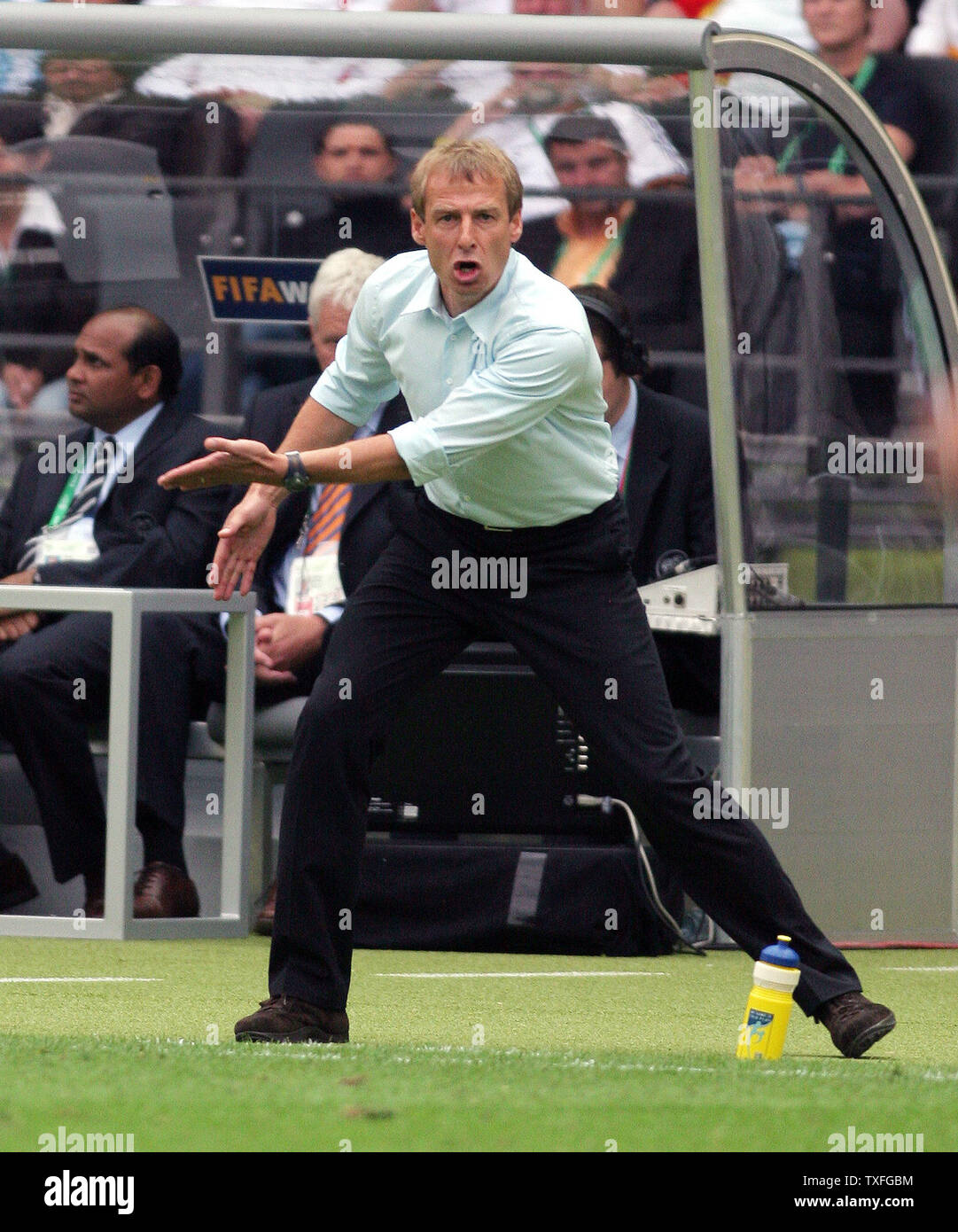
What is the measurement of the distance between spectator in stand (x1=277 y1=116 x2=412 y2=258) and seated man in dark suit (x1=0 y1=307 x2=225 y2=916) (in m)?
0.85

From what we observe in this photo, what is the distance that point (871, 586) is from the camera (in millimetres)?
6812

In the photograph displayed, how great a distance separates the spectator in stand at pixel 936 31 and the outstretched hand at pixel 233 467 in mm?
7413

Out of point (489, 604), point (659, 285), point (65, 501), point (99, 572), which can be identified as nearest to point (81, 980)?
point (99, 572)

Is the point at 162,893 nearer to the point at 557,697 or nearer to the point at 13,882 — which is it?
the point at 13,882

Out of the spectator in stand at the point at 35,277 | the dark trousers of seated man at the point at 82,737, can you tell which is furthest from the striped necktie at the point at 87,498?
the spectator in stand at the point at 35,277

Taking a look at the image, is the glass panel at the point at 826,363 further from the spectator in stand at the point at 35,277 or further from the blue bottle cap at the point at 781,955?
the spectator in stand at the point at 35,277

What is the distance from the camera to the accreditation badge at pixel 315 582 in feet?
23.1

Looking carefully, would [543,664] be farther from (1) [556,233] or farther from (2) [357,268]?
(1) [556,233]

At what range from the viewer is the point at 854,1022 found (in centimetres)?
441

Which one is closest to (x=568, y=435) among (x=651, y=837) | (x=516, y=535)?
(x=516, y=535)

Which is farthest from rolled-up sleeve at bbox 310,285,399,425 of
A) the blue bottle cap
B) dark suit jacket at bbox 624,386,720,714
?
dark suit jacket at bbox 624,386,720,714

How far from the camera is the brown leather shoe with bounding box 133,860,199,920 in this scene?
22.0ft

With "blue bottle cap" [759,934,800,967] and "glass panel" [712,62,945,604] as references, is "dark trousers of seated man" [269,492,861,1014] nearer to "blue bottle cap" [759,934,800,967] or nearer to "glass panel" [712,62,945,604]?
"blue bottle cap" [759,934,800,967]

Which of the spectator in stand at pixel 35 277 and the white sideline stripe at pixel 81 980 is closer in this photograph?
the white sideline stripe at pixel 81 980
